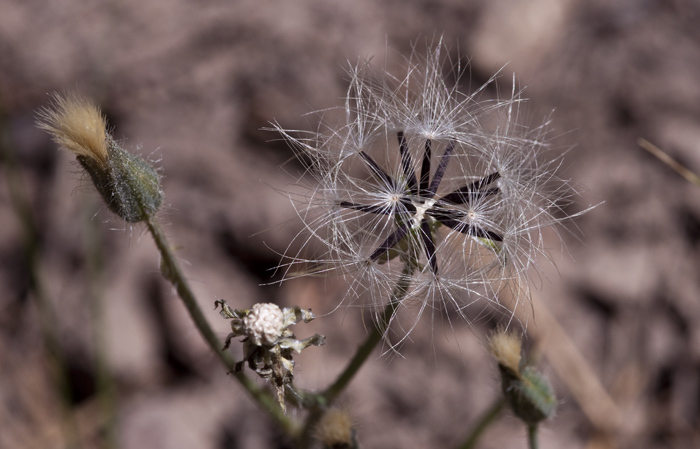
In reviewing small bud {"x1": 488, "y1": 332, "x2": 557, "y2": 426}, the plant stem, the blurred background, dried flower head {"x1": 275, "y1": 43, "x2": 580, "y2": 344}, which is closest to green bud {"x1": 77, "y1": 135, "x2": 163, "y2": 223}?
dried flower head {"x1": 275, "y1": 43, "x2": 580, "y2": 344}

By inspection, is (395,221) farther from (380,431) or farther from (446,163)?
(380,431)

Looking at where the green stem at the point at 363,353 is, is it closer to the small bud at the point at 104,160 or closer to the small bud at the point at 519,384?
the small bud at the point at 519,384

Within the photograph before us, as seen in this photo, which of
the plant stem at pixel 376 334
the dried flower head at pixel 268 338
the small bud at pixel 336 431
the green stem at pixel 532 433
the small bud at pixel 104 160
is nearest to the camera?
the dried flower head at pixel 268 338

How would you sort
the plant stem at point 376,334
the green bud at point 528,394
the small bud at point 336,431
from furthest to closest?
the green bud at point 528,394 → the small bud at point 336,431 → the plant stem at point 376,334

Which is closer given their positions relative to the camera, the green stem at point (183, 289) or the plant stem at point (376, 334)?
the plant stem at point (376, 334)

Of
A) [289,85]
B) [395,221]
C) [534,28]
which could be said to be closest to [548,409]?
[395,221]

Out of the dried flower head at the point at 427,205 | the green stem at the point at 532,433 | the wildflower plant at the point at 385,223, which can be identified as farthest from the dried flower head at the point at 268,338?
the green stem at the point at 532,433

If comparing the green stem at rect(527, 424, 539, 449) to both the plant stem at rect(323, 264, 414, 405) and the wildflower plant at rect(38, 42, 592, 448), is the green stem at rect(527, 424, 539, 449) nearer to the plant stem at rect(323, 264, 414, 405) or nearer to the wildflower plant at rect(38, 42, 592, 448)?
the wildflower plant at rect(38, 42, 592, 448)
